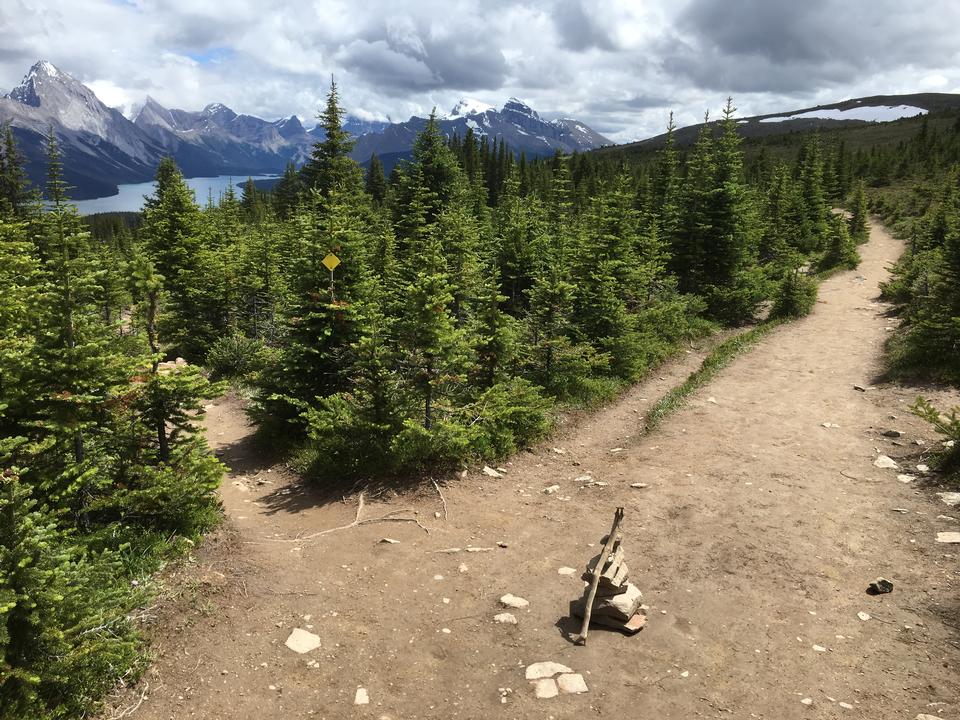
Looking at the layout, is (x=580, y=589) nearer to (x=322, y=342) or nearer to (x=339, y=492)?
(x=339, y=492)

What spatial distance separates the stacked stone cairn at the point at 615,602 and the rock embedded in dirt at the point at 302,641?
3.36 metres

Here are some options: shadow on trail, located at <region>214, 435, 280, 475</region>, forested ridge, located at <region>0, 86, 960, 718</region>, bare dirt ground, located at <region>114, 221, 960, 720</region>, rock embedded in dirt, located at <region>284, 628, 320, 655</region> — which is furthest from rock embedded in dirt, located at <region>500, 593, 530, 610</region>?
shadow on trail, located at <region>214, 435, 280, 475</region>

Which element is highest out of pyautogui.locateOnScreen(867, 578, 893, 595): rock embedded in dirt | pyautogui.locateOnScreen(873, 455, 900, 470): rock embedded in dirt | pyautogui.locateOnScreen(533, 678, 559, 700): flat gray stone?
pyautogui.locateOnScreen(873, 455, 900, 470): rock embedded in dirt

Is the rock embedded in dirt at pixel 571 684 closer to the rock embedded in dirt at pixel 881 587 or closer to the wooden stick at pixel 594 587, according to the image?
the wooden stick at pixel 594 587

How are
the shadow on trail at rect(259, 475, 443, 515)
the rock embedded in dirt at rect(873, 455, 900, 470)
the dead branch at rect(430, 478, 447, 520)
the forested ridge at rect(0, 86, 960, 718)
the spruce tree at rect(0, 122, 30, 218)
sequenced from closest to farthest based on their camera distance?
the forested ridge at rect(0, 86, 960, 718)
the dead branch at rect(430, 478, 447, 520)
the rock embedded in dirt at rect(873, 455, 900, 470)
the shadow on trail at rect(259, 475, 443, 515)
the spruce tree at rect(0, 122, 30, 218)

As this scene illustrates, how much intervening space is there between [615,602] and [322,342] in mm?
9329

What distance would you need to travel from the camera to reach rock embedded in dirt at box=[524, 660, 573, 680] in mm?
6422

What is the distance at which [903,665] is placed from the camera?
623cm

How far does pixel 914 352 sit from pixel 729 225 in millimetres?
11035

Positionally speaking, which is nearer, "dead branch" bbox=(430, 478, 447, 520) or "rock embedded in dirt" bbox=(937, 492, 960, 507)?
"rock embedded in dirt" bbox=(937, 492, 960, 507)

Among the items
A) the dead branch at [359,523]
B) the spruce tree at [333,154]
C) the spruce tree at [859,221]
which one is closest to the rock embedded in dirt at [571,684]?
the dead branch at [359,523]

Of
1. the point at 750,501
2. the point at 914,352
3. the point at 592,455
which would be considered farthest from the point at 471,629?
the point at 914,352

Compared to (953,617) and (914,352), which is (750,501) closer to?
(953,617)

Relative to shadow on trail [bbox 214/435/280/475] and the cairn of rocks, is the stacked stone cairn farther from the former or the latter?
shadow on trail [bbox 214/435/280/475]
